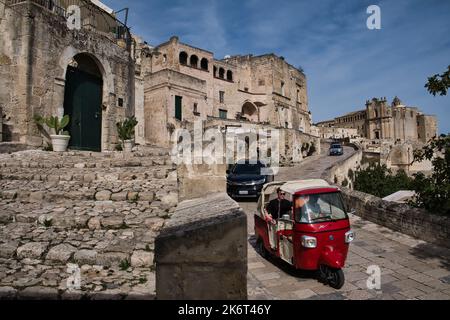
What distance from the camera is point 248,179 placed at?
37.8 feet

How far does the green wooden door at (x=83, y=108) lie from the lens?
13820 millimetres

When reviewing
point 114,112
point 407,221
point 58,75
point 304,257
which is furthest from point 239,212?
point 114,112

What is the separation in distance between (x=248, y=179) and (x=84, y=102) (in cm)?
877

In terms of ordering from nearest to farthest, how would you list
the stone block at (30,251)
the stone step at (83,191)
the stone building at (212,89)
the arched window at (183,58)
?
the stone block at (30,251), the stone step at (83,191), the stone building at (212,89), the arched window at (183,58)

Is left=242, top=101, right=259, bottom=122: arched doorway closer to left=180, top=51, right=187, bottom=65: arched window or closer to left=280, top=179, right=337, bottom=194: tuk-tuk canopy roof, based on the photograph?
left=180, top=51, right=187, bottom=65: arched window

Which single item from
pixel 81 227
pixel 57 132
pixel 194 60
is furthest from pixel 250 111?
pixel 81 227

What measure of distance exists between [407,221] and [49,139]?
12666mm

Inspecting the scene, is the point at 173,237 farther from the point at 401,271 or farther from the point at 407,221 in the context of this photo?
the point at 407,221

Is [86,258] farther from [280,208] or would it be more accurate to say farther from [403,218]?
[403,218]

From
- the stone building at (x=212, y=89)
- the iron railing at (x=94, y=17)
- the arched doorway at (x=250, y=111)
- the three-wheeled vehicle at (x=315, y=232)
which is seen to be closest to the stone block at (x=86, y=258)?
the three-wheeled vehicle at (x=315, y=232)

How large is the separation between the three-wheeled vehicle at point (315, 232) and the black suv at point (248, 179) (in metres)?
5.89

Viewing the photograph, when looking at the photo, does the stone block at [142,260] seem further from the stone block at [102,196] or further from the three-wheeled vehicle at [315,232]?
the stone block at [102,196]

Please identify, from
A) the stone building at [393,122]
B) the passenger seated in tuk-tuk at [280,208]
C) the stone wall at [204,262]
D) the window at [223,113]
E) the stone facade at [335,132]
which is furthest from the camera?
the stone facade at [335,132]

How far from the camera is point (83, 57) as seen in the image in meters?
15.0
